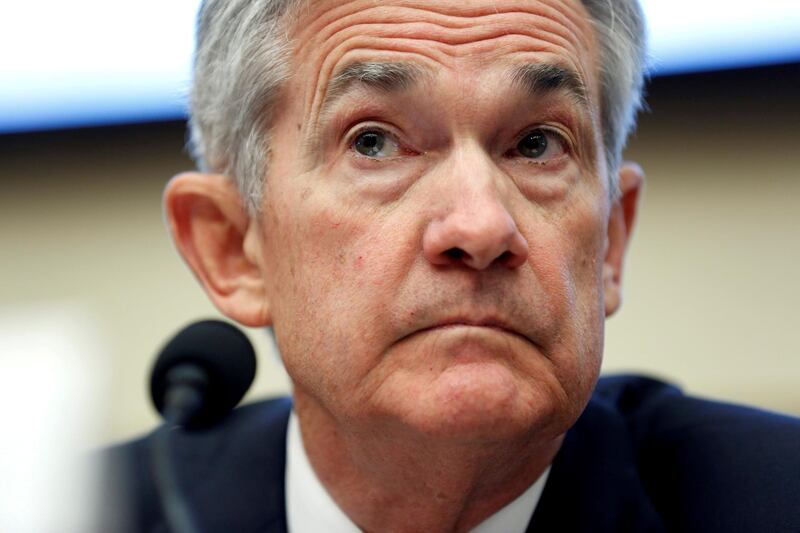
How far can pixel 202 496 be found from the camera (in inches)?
79.7

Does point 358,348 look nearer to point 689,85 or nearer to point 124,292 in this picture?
point 689,85

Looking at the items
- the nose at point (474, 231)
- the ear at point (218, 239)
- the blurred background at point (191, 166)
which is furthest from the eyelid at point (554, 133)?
the blurred background at point (191, 166)

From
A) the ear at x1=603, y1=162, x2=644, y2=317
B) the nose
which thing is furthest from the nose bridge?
the ear at x1=603, y1=162, x2=644, y2=317

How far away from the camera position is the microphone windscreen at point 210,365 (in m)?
1.67

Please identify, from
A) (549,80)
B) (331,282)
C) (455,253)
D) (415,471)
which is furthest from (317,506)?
(549,80)

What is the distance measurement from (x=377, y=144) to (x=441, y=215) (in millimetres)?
197

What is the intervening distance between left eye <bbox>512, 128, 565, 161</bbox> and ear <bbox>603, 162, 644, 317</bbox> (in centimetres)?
25

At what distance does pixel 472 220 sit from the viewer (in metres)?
1.41

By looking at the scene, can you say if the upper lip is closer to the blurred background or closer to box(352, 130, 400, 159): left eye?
box(352, 130, 400, 159): left eye

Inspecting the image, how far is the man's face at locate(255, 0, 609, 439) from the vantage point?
4.69 feet

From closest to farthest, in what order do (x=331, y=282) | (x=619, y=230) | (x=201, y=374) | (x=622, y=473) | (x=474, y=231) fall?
1. (x=474, y=231)
2. (x=331, y=282)
3. (x=201, y=374)
4. (x=622, y=473)
5. (x=619, y=230)

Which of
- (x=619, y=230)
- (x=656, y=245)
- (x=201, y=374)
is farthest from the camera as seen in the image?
(x=656, y=245)

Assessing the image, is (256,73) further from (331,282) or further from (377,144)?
(331,282)

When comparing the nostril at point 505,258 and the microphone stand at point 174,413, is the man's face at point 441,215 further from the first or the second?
the microphone stand at point 174,413
